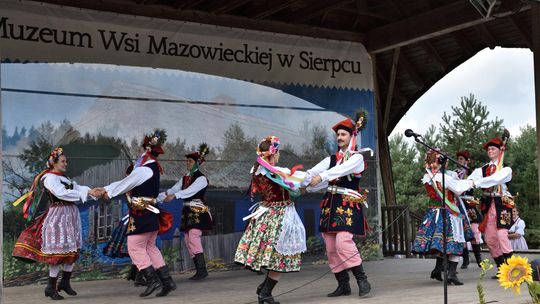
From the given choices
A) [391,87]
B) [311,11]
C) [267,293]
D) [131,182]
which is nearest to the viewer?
[267,293]

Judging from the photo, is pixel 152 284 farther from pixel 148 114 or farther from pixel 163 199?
pixel 148 114

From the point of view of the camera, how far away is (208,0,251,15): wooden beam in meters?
9.19

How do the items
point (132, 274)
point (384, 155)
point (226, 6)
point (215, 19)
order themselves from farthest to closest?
point (384, 155), point (215, 19), point (226, 6), point (132, 274)

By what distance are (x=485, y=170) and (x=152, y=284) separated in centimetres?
333

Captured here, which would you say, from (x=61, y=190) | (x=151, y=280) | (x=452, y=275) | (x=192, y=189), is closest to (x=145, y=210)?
(x=151, y=280)

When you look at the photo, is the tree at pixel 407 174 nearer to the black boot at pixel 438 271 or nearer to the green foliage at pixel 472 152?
the green foliage at pixel 472 152

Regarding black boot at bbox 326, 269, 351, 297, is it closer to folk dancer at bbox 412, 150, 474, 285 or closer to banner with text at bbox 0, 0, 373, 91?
folk dancer at bbox 412, 150, 474, 285

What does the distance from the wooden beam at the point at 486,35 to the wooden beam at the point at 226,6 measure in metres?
3.53

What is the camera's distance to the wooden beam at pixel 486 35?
35.4ft

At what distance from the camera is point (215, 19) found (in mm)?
9406

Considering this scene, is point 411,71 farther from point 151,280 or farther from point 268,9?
point 151,280

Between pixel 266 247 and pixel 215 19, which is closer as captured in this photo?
pixel 266 247

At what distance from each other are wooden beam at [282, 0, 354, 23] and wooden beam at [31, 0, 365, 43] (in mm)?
93

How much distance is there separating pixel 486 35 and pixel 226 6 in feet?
12.6
